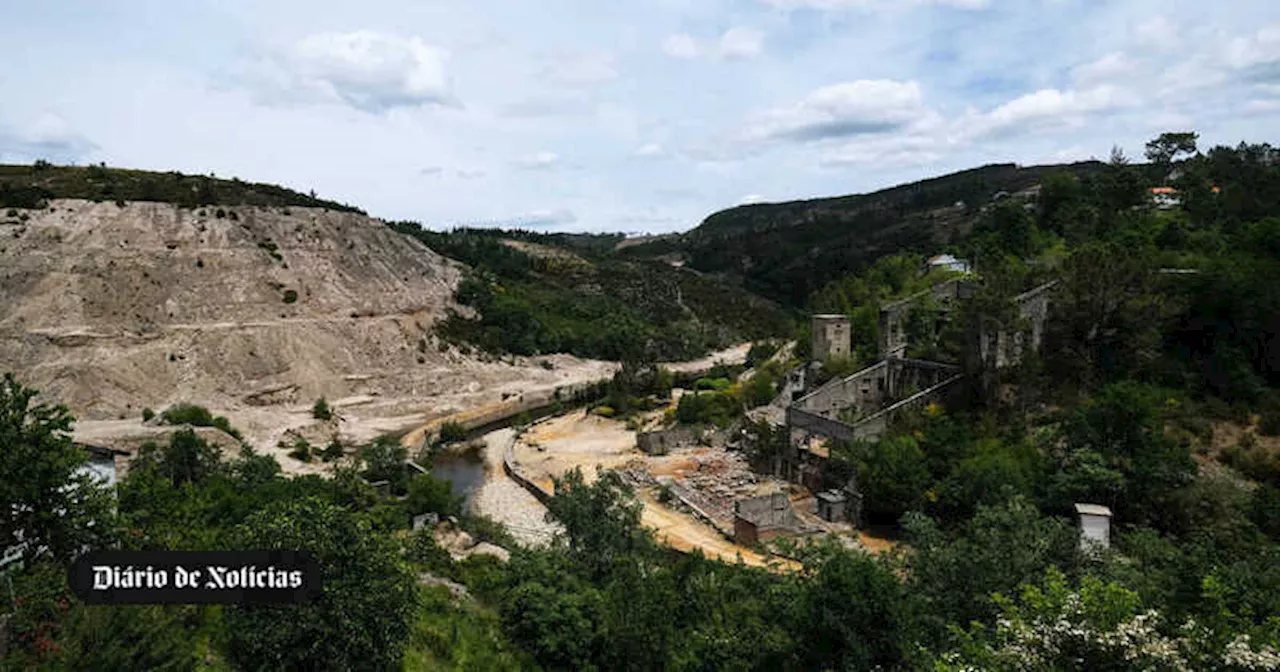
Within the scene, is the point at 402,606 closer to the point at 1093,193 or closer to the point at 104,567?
the point at 104,567

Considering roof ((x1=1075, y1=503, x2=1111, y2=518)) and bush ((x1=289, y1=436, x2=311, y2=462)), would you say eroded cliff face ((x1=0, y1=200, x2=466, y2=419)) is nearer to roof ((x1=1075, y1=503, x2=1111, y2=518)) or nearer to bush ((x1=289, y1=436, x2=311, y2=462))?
bush ((x1=289, y1=436, x2=311, y2=462))

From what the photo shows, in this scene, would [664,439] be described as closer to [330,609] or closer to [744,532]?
[744,532]

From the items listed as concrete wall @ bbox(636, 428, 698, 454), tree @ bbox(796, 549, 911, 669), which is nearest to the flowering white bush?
tree @ bbox(796, 549, 911, 669)

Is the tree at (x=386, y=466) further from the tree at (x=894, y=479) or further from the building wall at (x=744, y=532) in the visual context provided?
the tree at (x=894, y=479)

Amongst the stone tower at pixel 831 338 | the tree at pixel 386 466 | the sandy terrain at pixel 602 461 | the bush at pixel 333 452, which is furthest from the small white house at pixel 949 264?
the bush at pixel 333 452

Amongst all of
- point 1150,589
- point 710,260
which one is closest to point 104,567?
point 1150,589

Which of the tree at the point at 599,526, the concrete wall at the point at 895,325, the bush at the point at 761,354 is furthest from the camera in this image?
the bush at the point at 761,354
